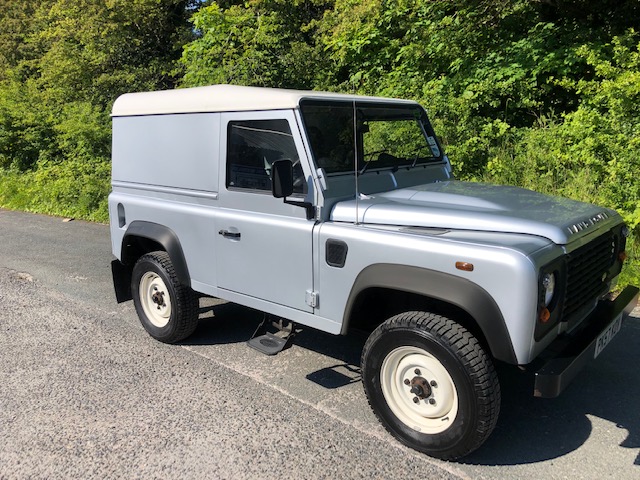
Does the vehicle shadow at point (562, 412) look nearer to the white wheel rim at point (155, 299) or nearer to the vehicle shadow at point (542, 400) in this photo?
the vehicle shadow at point (542, 400)

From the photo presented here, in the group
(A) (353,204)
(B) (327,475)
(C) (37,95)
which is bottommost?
(B) (327,475)

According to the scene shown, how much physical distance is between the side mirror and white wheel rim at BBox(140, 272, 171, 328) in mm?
1708

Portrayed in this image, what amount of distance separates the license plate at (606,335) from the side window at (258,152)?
1.92 meters

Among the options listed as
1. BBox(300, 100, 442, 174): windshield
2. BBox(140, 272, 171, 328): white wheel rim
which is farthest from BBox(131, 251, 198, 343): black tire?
BBox(300, 100, 442, 174): windshield

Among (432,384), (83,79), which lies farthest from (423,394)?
(83,79)

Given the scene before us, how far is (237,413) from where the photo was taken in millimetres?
3406

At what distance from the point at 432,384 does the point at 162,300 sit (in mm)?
2527

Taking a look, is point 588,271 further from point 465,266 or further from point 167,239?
point 167,239

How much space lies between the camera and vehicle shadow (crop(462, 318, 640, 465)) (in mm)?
2965

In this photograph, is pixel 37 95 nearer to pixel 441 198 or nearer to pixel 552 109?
pixel 552 109

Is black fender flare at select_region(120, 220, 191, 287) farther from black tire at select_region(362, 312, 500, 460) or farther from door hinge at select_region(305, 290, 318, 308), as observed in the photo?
black tire at select_region(362, 312, 500, 460)

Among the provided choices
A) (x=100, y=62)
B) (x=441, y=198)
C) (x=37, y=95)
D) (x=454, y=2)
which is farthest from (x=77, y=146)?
(x=441, y=198)

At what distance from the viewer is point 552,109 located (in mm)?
7926

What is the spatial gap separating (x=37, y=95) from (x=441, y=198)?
1626 centimetres
